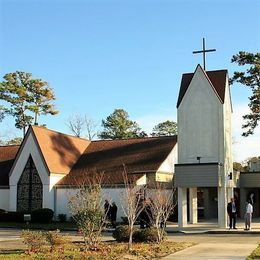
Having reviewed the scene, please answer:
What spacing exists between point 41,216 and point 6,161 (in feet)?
36.9

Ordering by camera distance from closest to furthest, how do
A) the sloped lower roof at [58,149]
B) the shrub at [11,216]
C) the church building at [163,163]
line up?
the church building at [163,163] < the shrub at [11,216] < the sloped lower roof at [58,149]

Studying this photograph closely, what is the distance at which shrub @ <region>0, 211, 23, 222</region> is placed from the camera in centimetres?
4202

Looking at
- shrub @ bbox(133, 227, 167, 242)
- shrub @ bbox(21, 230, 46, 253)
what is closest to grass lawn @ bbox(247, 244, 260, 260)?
shrub @ bbox(133, 227, 167, 242)

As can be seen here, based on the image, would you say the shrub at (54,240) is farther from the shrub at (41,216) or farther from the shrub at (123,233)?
the shrub at (41,216)

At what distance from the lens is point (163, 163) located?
42781 mm

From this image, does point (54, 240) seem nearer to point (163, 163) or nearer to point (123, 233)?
point (123, 233)

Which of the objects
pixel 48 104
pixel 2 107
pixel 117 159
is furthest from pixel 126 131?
pixel 117 159

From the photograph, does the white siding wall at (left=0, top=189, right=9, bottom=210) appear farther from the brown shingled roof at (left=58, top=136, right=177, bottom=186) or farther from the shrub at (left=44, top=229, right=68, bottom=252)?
the shrub at (left=44, top=229, right=68, bottom=252)

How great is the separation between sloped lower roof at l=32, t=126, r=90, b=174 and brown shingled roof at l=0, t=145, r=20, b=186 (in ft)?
17.2

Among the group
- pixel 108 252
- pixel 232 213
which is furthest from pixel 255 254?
pixel 232 213

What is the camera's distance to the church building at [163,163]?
3475 cm

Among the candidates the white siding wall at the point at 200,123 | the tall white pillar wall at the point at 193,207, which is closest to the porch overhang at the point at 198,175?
the white siding wall at the point at 200,123

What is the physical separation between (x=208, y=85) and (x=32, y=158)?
1707cm

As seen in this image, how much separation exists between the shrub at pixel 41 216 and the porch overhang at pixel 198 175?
12.0 m
